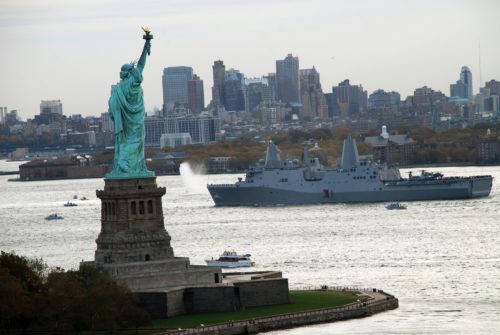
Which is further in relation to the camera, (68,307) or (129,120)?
(129,120)

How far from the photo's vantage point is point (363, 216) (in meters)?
85.6

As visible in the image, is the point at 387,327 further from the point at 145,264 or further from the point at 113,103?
the point at 113,103

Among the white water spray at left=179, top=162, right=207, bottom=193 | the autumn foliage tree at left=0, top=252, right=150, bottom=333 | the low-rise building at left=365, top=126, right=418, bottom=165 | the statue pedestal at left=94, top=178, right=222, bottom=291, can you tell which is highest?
the low-rise building at left=365, top=126, right=418, bottom=165

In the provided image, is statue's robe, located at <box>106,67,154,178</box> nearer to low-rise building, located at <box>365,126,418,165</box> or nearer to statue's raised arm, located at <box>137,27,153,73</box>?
statue's raised arm, located at <box>137,27,153,73</box>

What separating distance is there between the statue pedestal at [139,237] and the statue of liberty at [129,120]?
1.28 feet

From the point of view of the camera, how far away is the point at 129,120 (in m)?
41.3

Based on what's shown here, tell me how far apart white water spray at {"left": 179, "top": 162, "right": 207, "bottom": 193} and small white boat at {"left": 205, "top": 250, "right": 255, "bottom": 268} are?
73.5 meters

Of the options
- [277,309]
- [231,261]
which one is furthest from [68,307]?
[231,261]

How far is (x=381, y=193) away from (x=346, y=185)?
2145 mm

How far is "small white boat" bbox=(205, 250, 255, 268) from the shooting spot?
56.3 m

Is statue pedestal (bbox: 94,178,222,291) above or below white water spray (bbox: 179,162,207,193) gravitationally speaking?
below

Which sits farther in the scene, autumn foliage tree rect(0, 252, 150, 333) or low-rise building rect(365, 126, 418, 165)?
low-rise building rect(365, 126, 418, 165)

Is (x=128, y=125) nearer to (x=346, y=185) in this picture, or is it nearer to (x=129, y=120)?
(x=129, y=120)

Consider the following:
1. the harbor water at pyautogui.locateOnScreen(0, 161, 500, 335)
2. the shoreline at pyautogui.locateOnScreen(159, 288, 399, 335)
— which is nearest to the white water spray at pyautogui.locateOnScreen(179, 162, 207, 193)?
the harbor water at pyautogui.locateOnScreen(0, 161, 500, 335)
